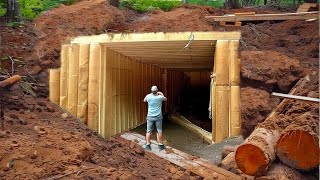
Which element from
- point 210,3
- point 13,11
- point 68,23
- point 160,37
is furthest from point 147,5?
point 160,37

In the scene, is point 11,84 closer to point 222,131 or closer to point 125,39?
point 125,39

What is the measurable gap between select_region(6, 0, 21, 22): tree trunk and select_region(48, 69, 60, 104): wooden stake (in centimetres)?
352

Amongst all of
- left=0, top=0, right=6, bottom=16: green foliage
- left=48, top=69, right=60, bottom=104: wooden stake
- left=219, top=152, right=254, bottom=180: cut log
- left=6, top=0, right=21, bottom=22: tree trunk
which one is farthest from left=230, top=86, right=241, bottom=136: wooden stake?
left=0, top=0, right=6, bottom=16: green foliage

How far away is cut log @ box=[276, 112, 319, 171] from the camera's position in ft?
20.3

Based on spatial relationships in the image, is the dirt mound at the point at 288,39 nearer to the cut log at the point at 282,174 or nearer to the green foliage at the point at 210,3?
the cut log at the point at 282,174

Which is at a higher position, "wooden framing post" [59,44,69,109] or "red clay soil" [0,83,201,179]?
"wooden framing post" [59,44,69,109]

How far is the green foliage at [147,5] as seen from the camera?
54.4 feet

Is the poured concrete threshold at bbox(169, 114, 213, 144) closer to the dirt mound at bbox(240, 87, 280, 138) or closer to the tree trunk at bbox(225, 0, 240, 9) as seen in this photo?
the dirt mound at bbox(240, 87, 280, 138)

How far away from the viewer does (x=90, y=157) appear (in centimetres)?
805

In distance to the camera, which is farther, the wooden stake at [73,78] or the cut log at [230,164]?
the wooden stake at [73,78]

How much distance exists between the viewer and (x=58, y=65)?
1163 centimetres

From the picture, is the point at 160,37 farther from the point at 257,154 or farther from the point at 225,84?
the point at 257,154

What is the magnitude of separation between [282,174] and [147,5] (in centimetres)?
1222

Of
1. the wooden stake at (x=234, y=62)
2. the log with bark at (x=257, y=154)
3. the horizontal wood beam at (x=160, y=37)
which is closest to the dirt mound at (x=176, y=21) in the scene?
the horizontal wood beam at (x=160, y=37)
